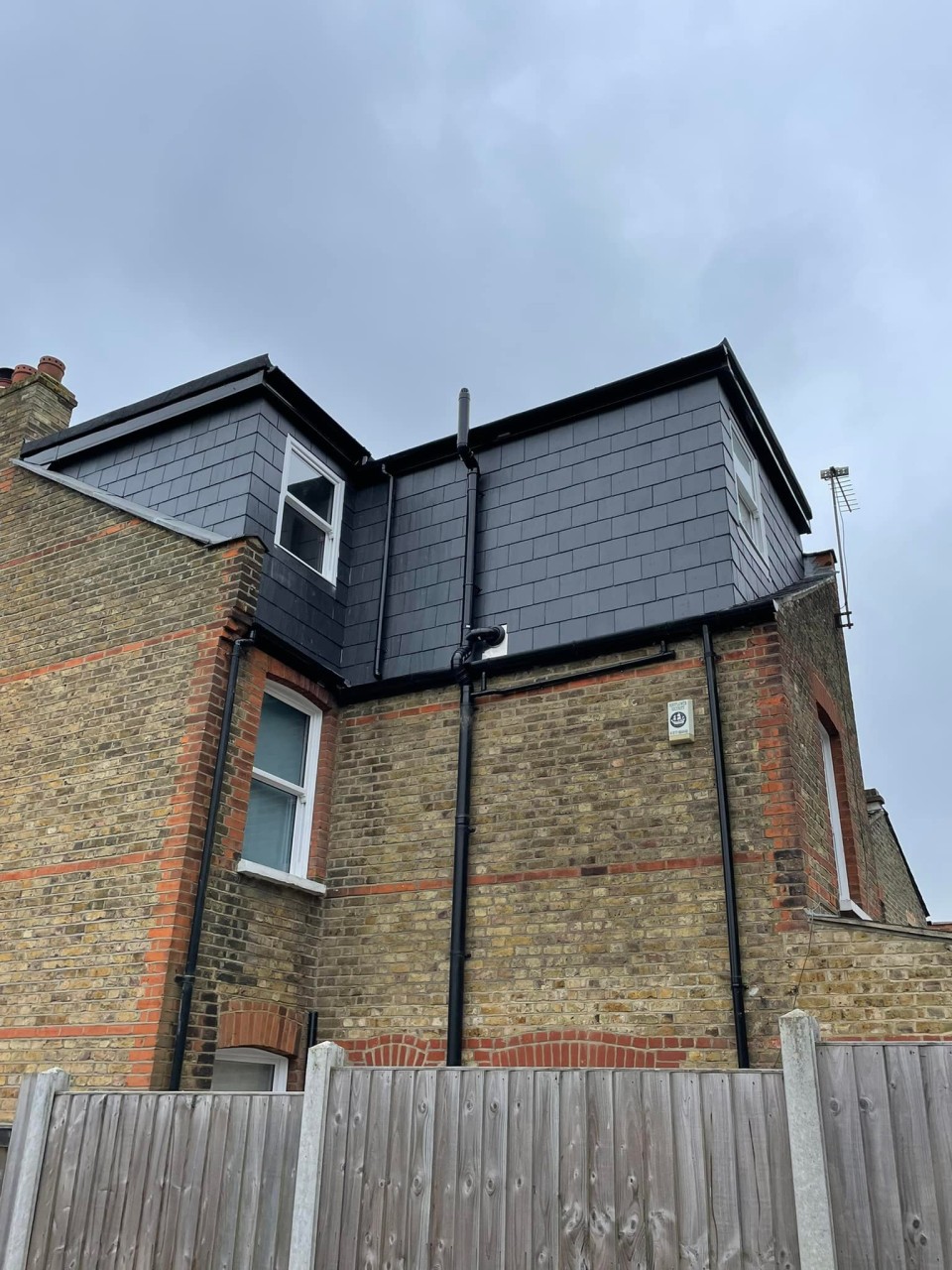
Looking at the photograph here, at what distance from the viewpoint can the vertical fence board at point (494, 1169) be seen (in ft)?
14.6

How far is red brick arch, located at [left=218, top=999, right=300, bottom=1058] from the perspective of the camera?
26.5 ft

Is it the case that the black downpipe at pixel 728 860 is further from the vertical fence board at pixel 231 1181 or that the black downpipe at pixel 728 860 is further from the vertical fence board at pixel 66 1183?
the vertical fence board at pixel 66 1183

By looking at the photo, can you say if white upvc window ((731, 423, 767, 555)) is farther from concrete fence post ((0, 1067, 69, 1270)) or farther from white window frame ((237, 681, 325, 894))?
concrete fence post ((0, 1067, 69, 1270))

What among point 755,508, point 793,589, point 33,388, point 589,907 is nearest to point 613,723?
point 589,907

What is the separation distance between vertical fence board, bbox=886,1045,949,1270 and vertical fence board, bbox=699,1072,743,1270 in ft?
2.08

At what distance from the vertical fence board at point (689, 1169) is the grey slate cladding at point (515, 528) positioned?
5.04m

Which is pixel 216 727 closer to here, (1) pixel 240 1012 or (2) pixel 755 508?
(1) pixel 240 1012

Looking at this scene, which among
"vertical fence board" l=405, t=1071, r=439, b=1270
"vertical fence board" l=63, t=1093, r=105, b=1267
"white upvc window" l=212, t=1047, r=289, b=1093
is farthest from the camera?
"white upvc window" l=212, t=1047, r=289, b=1093

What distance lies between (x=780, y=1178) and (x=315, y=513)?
829cm

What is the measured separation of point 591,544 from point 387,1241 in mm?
6487

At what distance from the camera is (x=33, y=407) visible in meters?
12.1

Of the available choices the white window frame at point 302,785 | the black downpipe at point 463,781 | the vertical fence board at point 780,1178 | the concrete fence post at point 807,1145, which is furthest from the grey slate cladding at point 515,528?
the vertical fence board at point 780,1178

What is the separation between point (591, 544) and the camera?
9812 mm

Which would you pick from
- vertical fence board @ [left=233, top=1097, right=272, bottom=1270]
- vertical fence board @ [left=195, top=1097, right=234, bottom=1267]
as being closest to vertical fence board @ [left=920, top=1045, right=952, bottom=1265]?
vertical fence board @ [left=233, top=1097, right=272, bottom=1270]
